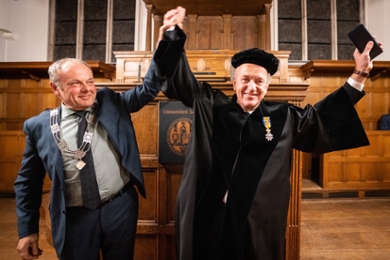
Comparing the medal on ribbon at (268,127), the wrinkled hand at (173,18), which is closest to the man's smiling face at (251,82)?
the medal on ribbon at (268,127)

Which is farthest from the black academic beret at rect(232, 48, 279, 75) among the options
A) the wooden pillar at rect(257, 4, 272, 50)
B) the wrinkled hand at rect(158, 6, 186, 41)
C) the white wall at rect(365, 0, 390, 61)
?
the white wall at rect(365, 0, 390, 61)

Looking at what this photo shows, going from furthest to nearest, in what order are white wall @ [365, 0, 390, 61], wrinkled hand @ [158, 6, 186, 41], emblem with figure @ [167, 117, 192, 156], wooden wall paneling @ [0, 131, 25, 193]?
1. white wall @ [365, 0, 390, 61]
2. wooden wall paneling @ [0, 131, 25, 193]
3. emblem with figure @ [167, 117, 192, 156]
4. wrinkled hand @ [158, 6, 186, 41]

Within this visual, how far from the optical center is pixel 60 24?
7207mm

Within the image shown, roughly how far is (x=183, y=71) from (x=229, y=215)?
0.74m

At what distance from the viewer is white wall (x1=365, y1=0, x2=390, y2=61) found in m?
6.43

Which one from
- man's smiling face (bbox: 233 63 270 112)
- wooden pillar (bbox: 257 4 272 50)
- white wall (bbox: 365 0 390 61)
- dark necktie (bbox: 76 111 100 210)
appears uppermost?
white wall (bbox: 365 0 390 61)

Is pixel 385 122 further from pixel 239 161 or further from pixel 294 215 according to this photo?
pixel 239 161

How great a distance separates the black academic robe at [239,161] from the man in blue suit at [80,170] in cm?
26

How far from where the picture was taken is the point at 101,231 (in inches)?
49.0

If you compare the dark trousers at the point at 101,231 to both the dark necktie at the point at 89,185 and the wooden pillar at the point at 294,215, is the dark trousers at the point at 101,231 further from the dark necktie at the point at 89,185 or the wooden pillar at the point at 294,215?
the wooden pillar at the point at 294,215

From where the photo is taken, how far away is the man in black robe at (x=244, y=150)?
1216 mm

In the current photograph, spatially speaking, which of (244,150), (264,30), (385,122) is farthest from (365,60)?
(385,122)

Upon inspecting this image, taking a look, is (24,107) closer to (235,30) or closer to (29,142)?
(235,30)

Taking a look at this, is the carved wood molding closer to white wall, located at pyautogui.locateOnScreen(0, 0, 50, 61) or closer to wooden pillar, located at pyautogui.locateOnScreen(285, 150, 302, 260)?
wooden pillar, located at pyautogui.locateOnScreen(285, 150, 302, 260)
